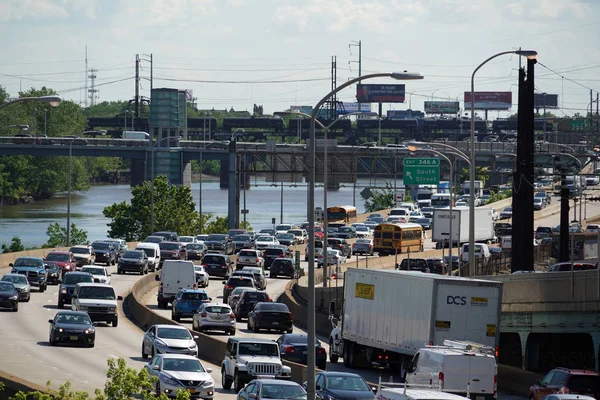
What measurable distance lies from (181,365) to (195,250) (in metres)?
50.5

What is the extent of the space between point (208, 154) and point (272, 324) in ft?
361

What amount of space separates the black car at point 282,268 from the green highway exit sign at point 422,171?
31.1 feet

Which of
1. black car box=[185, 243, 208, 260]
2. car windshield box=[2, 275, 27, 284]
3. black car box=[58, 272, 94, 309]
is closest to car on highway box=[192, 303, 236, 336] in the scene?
black car box=[58, 272, 94, 309]

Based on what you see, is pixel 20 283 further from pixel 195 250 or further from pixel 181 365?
pixel 195 250

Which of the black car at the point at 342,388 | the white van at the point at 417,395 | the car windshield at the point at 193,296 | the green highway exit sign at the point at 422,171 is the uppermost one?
the green highway exit sign at the point at 422,171

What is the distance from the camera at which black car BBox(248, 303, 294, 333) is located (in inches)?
2018

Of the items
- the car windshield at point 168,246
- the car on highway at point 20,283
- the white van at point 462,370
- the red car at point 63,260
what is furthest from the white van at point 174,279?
the white van at point 462,370

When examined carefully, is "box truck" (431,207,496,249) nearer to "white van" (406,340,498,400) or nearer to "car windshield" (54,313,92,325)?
"car windshield" (54,313,92,325)

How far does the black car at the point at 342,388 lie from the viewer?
93.7ft

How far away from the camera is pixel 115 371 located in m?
20.7

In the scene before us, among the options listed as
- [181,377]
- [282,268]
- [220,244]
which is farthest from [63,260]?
[181,377]

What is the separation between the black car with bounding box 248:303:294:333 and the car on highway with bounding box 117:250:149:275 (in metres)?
20.6

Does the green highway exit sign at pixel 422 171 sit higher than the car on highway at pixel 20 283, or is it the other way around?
the green highway exit sign at pixel 422 171

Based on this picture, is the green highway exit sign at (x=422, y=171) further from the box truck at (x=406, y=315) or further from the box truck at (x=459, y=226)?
the box truck at (x=406, y=315)
